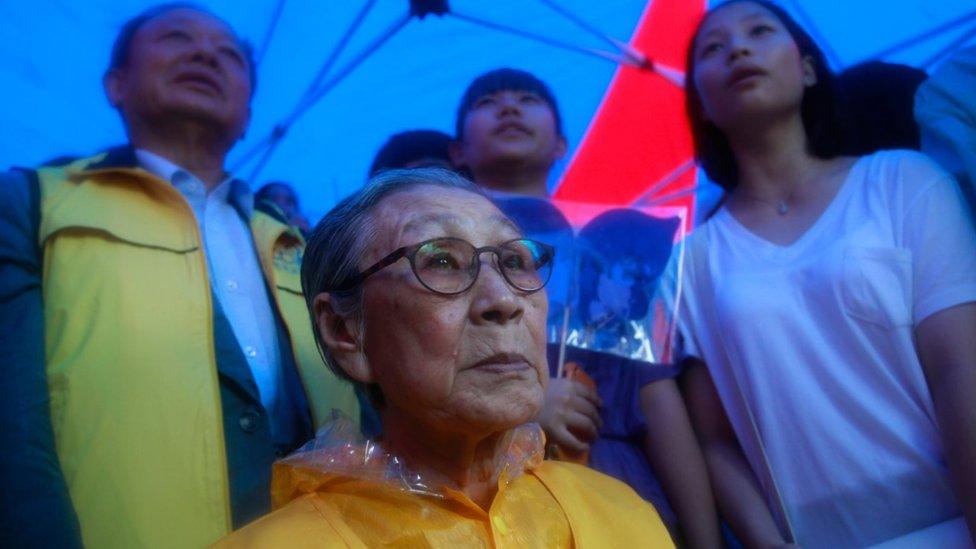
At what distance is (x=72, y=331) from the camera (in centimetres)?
190

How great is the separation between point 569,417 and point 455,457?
0.61 meters

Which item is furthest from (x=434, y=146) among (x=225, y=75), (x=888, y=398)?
(x=888, y=398)

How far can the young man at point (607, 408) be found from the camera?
2.23 meters

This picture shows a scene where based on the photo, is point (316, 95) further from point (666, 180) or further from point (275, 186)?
point (666, 180)

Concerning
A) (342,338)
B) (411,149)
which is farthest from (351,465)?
(411,149)

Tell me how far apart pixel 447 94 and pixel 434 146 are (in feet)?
0.67

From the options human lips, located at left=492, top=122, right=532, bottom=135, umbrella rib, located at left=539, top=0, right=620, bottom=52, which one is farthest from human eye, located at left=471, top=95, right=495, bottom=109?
umbrella rib, located at left=539, top=0, right=620, bottom=52

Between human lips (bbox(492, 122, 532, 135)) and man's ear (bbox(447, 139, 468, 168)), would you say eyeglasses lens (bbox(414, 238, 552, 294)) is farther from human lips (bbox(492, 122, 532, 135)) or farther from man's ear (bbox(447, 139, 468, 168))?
man's ear (bbox(447, 139, 468, 168))

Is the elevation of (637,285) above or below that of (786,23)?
below

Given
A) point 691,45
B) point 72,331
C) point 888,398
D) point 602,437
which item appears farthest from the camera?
point 691,45

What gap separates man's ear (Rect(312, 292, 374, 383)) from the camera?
1733 mm

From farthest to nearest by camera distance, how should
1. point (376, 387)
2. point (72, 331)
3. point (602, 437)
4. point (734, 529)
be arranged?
1. point (602, 437)
2. point (734, 529)
3. point (72, 331)
4. point (376, 387)

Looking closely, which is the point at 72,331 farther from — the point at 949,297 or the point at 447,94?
the point at 949,297

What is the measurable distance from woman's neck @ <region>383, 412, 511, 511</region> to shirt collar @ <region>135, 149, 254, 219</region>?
3.52 feet
